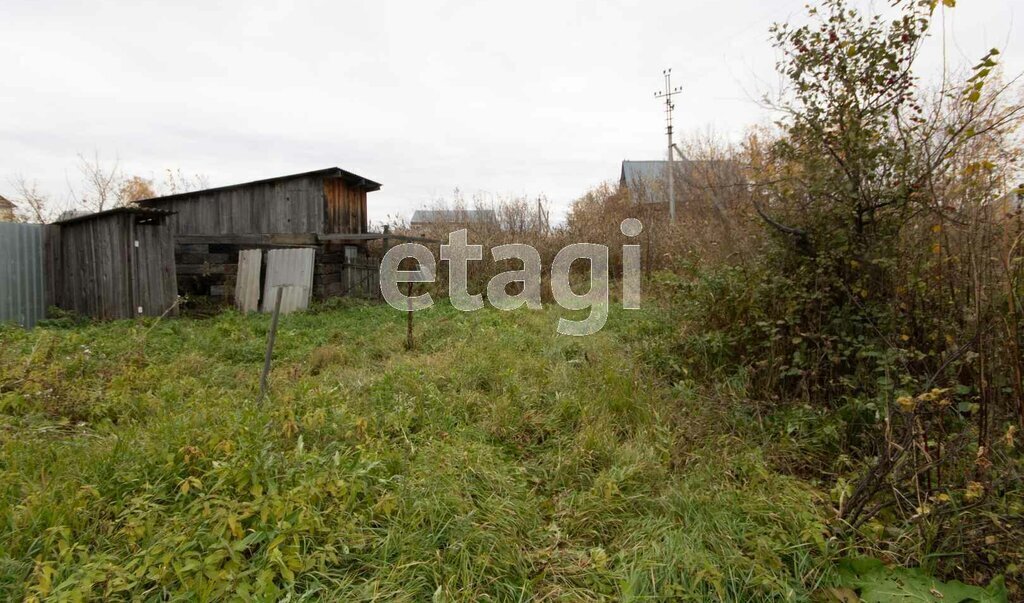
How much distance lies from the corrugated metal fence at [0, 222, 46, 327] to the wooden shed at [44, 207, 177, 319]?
127mm

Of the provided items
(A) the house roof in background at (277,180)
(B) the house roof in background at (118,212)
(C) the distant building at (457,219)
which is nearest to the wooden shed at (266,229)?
(A) the house roof in background at (277,180)

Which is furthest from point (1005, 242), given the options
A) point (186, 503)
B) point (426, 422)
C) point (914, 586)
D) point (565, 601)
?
point (186, 503)

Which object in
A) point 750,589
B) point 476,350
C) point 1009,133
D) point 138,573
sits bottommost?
point 750,589

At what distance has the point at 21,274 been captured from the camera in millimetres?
6691

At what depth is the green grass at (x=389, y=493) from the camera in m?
1.85

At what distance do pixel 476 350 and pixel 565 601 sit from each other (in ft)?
10.9

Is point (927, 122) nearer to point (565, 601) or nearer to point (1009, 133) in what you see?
point (1009, 133)

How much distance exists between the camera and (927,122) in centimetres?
292

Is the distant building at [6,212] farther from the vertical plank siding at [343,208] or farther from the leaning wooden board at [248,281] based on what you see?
the leaning wooden board at [248,281]

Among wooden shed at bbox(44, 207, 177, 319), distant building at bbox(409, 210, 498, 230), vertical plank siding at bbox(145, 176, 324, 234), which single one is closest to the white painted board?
vertical plank siding at bbox(145, 176, 324, 234)

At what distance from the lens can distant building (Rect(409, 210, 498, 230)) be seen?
1313cm

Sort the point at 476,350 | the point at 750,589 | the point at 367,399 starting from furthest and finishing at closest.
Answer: the point at 476,350
the point at 367,399
the point at 750,589

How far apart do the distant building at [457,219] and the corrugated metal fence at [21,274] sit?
26.1 feet

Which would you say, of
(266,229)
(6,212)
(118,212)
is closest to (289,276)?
(266,229)
